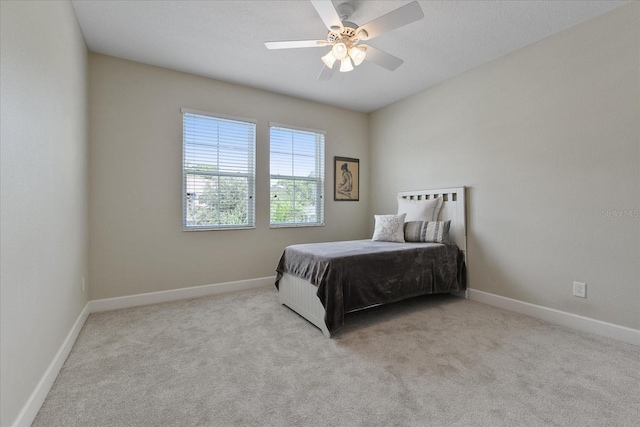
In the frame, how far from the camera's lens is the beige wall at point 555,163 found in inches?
87.1

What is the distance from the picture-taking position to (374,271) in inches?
101

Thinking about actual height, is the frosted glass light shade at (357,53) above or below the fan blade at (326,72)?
below

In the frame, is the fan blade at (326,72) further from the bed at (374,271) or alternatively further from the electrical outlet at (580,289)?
the electrical outlet at (580,289)

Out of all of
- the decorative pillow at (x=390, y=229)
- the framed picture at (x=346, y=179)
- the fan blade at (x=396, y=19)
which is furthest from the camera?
the framed picture at (x=346, y=179)

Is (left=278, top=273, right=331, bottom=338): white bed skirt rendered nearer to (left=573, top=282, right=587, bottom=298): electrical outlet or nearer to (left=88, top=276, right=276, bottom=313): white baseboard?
(left=88, top=276, right=276, bottom=313): white baseboard

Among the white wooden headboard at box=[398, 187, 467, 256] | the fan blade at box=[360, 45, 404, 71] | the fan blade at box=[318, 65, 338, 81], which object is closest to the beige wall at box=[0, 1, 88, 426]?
the fan blade at box=[318, 65, 338, 81]

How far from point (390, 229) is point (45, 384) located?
310 cm

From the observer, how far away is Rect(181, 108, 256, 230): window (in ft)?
11.0

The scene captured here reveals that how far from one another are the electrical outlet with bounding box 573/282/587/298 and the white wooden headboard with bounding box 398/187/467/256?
1006mm

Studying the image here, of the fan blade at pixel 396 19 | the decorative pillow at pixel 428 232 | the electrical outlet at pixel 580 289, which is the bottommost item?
the electrical outlet at pixel 580 289

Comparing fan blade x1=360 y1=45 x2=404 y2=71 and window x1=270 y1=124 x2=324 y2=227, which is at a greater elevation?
fan blade x1=360 y1=45 x2=404 y2=71

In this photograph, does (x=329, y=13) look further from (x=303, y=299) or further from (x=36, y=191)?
(x=303, y=299)

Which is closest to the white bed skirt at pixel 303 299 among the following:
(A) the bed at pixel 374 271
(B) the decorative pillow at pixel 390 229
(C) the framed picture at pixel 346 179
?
(A) the bed at pixel 374 271

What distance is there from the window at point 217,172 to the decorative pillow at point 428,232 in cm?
200
